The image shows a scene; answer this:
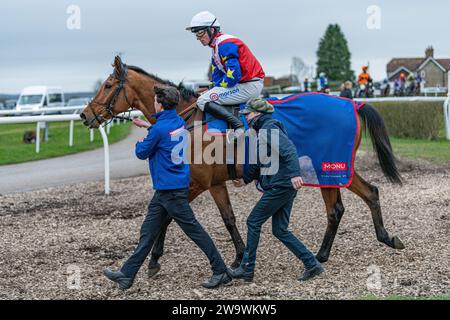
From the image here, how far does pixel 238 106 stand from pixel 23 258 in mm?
2559

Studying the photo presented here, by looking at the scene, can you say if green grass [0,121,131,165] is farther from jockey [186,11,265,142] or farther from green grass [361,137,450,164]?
jockey [186,11,265,142]

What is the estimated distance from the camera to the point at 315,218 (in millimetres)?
8781

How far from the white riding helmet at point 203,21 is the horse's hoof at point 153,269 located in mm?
2194

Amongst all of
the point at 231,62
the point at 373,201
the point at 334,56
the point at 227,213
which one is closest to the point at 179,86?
the point at 231,62

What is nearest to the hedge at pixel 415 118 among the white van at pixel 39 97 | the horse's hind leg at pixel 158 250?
the horse's hind leg at pixel 158 250

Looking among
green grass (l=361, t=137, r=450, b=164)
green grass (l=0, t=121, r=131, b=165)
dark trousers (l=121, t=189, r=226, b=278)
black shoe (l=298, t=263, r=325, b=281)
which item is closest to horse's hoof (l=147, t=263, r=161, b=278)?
dark trousers (l=121, t=189, r=226, b=278)

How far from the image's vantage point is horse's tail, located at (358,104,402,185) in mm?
7223

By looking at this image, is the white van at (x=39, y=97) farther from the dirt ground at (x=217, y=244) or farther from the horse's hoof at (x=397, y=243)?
the horse's hoof at (x=397, y=243)

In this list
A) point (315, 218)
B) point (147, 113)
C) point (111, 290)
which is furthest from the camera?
point (315, 218)

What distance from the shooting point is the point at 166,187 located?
5.75 meters

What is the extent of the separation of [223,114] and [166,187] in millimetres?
1154

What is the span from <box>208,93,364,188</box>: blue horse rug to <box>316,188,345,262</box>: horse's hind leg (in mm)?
189
